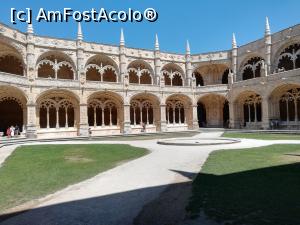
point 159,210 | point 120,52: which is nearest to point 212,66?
point 120,52

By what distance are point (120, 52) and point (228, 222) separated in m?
31.0

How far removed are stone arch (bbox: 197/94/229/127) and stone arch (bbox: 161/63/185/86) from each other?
3996 mm

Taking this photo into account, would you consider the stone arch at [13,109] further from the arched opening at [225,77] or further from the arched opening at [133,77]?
the arched opening at [225,77]

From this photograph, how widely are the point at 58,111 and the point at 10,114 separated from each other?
4582 mm

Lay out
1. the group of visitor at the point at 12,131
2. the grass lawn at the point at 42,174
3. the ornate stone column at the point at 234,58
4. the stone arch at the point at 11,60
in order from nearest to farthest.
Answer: the grass lawn at the point at 42,174 < the group of visitor at the point at 12,131 < the stone arch at the point at 11,60 < the ornate stone column at the point at 234,58

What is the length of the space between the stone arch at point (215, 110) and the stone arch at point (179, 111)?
253 cm

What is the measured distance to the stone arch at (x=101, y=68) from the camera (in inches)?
1303

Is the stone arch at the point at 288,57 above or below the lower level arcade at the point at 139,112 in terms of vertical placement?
above

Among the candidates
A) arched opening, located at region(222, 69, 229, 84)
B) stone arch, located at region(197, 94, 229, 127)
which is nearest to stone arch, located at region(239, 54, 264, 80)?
arched opening, located at region(222, 69, 229, 84)

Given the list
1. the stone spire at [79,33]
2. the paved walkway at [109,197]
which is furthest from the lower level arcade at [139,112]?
the paved walkway at [109,197]

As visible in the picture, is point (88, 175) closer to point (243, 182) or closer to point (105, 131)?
point (243, 182)

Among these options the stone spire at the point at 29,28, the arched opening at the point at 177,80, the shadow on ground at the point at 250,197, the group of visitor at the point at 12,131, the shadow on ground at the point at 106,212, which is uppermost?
the stone spire at the point at 29,28

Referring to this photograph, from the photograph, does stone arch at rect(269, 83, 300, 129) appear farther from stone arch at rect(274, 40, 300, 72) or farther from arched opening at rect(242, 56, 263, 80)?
arched opening at rect(242, 56, 263, 80)

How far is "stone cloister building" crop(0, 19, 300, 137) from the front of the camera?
92.3ft
